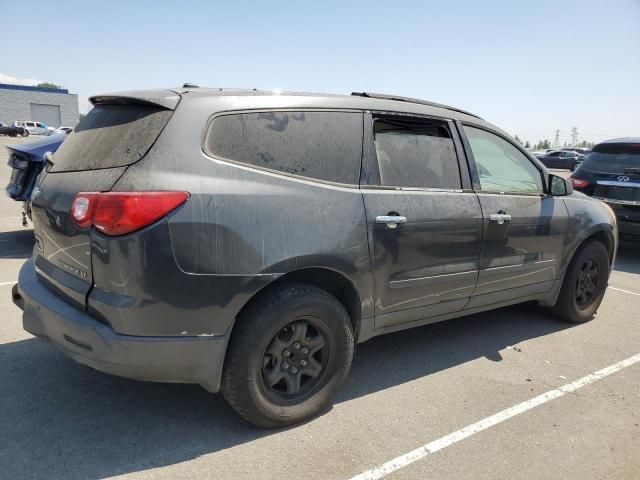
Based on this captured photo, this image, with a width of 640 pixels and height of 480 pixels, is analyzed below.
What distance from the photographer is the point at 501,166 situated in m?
4.09

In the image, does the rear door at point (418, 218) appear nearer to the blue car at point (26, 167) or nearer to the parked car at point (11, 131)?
the blue car at point (26, 167)

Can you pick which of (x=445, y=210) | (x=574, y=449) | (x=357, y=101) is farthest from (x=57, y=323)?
(x=574, y=449)

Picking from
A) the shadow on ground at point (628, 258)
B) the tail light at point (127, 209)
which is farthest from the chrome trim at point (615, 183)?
the tail light at point (127, 209)

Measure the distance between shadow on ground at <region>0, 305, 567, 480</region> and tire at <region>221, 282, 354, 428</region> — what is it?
0.22 m

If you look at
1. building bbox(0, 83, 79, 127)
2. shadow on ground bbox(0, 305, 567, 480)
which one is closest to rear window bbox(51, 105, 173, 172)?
shadow on ground bbox(0, 305, 567, 480)

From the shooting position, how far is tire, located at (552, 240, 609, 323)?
4699 mm

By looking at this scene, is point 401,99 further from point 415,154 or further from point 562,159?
point 562,159

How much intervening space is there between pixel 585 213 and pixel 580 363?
1.37 m

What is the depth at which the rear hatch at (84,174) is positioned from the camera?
2.51m

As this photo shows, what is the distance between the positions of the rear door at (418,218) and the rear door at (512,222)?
0.48 ft

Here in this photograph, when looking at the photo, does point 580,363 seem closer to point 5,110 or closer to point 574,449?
point 574,449

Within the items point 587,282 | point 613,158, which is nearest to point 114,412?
point 587,282

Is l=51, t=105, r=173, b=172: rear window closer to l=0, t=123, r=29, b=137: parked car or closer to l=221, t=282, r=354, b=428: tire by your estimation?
l=221, t=282, r=354, b=428: tire

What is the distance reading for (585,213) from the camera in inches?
180
